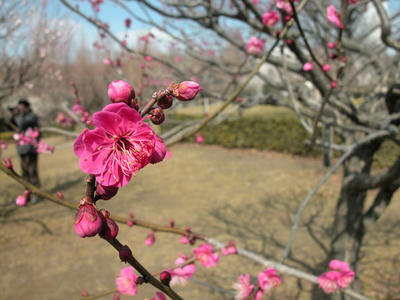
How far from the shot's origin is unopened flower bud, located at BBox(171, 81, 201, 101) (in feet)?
2.11

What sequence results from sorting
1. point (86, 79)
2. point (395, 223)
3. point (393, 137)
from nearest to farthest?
point (393, 137), point (395, 223), point (86, 79)

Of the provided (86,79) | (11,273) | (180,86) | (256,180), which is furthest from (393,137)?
(86,79)

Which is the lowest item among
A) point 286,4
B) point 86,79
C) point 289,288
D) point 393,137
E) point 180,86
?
point 86,79

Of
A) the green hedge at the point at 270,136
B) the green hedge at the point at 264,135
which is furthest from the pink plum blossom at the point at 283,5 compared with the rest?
the green hedge at the point at 264,135

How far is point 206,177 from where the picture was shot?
7965mm

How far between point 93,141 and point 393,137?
227 cm

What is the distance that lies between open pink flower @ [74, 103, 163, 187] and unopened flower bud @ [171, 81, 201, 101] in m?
0.10

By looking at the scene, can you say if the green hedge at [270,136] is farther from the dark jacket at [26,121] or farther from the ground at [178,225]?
the dark jacket at [26,121]

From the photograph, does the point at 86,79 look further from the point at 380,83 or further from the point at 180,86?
the point at 180,86

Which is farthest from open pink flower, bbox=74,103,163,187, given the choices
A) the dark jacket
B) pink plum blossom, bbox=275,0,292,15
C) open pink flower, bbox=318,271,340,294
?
the dark jacket

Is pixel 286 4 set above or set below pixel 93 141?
above

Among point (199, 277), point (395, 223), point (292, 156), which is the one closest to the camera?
point (199, 277)

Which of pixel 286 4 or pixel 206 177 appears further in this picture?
pixel 206 177

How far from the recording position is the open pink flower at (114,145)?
0.63 m
